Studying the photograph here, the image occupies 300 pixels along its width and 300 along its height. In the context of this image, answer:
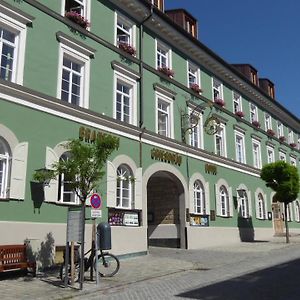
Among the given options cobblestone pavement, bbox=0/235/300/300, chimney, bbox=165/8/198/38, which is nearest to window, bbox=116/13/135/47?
chimney, bbox=165/8/198/38

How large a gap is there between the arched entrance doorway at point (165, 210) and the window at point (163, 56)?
540 cm

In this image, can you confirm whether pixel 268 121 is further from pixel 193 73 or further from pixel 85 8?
pixel 85 8

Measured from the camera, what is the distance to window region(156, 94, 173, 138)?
20.6 metres

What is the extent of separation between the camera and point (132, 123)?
18219 millimetres

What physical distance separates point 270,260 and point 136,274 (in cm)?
583

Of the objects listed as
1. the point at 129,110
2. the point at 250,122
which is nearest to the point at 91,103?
the point at 129,110

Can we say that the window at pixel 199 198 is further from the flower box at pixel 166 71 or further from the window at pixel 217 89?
the window at pixel 217 89

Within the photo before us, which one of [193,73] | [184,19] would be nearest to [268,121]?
[193,73]

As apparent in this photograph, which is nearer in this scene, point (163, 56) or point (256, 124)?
point (163, 56)

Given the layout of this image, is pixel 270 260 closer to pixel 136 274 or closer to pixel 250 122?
pixel 136 274

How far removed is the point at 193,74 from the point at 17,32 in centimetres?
1232

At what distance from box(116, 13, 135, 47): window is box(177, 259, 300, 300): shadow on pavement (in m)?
11.2

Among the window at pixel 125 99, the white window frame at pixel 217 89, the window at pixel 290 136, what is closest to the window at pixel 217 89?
the white window frame at pixel 217 89

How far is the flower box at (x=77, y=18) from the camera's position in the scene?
15617 millimetres
